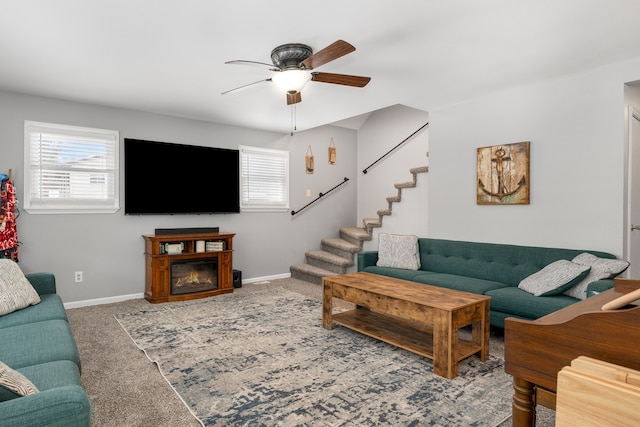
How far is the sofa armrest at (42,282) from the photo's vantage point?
9.98 feet

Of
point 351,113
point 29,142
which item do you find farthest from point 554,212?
point 29,142

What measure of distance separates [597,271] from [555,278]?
30 centimetres

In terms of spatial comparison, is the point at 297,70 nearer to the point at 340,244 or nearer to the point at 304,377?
the point at 304,377

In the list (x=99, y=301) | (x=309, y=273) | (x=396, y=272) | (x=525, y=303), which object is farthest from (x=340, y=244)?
(x=99, y=301)

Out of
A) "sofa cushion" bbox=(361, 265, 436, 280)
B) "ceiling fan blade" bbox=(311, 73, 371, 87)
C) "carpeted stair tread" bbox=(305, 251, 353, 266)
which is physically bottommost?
"carpeted stair tread" bbox=(305, 251, 353, 266)

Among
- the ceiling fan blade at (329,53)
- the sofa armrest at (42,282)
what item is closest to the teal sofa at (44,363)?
the sofa armrest at (42,282)

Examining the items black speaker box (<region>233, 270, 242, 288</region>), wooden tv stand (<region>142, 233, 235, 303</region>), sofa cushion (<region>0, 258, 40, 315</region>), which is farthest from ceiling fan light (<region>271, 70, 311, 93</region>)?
black speaker box (<region>233, 270, 242, 288</region>)

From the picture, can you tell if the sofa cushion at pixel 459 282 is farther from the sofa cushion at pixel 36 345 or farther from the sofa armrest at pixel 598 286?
the sofa cushion at pixel 36 345

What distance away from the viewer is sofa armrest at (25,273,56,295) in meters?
3.04

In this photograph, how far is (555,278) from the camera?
3.04 metres

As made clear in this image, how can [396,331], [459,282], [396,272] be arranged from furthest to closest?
[396,272] → [459,282] → [396,331]

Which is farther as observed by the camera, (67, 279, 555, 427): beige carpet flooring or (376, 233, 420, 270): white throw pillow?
(376, 233, 420, 270): white throw pillow

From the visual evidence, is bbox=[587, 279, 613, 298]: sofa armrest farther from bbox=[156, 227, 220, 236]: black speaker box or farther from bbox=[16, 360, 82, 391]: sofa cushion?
bbox=[156, 227, 220, 236]: black speaker box

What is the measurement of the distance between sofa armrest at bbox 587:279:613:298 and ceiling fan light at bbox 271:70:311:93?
266 centimetres
